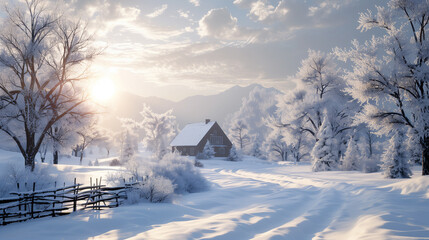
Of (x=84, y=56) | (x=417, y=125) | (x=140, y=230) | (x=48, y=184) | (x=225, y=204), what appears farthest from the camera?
(x=84, y=56)

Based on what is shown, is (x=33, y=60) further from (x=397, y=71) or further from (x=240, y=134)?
(x=240, y=134)

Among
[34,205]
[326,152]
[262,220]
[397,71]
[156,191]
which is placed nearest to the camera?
[262,220]

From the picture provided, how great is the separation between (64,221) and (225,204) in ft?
20.9

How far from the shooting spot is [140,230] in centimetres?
770

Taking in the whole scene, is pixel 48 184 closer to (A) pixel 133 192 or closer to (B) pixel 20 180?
(B) pixel 20 180

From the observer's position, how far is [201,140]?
53.7 m

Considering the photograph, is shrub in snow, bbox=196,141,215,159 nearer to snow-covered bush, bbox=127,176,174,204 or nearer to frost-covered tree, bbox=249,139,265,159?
frost-covered tree, bbox=249,139,265,159

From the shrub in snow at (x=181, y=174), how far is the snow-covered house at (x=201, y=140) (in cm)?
3602

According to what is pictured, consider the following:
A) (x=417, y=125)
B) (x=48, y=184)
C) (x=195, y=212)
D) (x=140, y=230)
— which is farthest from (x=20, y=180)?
(x=417, y=125)

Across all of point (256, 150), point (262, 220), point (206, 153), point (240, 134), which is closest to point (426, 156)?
point (262, 220)

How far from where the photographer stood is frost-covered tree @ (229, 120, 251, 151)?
68.2 metres

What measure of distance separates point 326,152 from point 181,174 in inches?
640

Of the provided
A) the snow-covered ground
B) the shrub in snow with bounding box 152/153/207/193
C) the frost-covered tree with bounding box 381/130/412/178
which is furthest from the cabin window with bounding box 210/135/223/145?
the snow-covered ground

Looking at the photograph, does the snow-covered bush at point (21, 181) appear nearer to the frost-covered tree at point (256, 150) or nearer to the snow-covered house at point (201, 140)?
the snow-covered house at point (201, 140)
